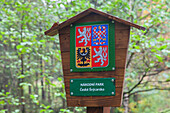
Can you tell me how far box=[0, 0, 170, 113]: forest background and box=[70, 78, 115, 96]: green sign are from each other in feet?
5.63

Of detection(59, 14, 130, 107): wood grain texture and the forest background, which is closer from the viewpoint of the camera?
detection(59, 14, 130, 107): wood grain texture

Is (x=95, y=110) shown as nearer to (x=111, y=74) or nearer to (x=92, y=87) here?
(x=92, y=87)

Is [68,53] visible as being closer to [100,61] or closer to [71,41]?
[71,41]

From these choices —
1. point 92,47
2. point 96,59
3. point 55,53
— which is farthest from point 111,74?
point 55,53

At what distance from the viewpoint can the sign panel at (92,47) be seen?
198 centimetres

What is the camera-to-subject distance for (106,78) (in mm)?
1953

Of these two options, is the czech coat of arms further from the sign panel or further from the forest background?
the forest background

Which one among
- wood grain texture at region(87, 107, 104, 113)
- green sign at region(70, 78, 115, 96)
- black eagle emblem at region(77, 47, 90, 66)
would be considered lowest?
wood grain texture at region(87, 107, 104, 113)

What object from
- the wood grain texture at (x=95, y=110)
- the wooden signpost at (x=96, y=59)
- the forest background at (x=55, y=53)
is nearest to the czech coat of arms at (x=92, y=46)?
the wooden signpost at (x=96, y=59)

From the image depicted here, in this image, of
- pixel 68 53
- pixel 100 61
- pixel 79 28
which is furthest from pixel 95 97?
pixel 79 28

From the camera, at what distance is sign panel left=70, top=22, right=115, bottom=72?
1.98 meters

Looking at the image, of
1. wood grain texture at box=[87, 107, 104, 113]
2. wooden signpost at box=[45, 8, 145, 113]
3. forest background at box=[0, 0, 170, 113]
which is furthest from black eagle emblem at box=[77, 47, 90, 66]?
forest background at box=[0, 0, 170, 113]

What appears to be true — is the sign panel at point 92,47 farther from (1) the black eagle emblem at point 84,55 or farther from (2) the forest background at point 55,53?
(2) the forest background at point 55,53

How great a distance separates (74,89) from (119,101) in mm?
445
